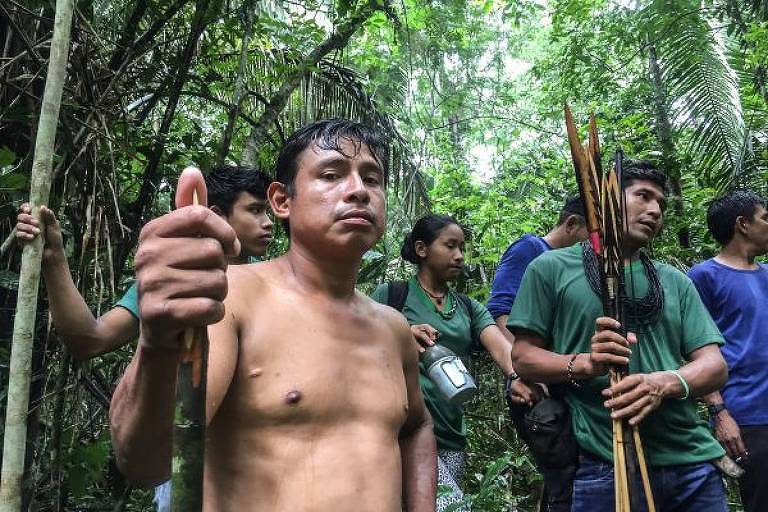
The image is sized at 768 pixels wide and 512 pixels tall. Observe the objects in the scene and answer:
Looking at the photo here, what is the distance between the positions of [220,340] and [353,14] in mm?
3951

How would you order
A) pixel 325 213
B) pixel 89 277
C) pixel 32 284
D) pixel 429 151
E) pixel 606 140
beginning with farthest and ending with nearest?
pixel 429 151
pixel 606 140
pixel 89 277
pixel 325 213
pixel 32 284

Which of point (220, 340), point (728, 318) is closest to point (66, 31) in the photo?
point (220, 340)

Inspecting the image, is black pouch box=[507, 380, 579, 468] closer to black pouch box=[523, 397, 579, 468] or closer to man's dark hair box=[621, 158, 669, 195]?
black pouch box=[523, 397, 579, 468]

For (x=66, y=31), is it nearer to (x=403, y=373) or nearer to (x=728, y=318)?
(x=403, y=373)

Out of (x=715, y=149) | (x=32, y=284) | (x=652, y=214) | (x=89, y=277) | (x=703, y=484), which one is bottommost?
A: (x=703, y=484)

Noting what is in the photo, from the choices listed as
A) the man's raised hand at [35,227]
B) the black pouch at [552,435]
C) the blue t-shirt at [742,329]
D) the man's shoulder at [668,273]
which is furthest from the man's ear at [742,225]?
the man's raised hand at [35,227]

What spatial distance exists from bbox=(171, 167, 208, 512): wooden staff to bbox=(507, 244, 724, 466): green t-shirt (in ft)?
6.52

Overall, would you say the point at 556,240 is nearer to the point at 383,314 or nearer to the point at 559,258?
the point at 559,258

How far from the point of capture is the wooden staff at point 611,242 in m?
2.48

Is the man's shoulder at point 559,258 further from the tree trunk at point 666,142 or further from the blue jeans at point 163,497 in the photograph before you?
the tree trunk at point 666,142

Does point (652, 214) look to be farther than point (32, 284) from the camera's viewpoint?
Yes

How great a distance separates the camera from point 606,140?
24.6ft

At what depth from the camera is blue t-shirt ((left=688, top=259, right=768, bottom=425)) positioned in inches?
147

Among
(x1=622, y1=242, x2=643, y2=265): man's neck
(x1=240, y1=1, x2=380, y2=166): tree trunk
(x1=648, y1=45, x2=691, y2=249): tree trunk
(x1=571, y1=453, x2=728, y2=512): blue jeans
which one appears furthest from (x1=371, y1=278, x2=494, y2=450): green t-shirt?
(x1=648, y1=45, x2=691, y2=249): tree trunk
